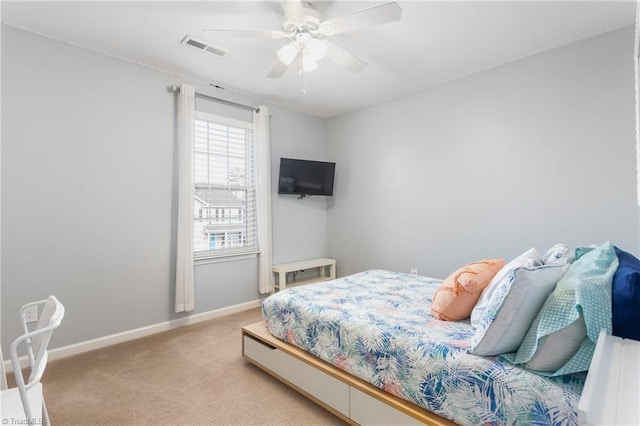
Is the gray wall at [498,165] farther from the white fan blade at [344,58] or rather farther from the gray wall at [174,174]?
the white fan blade at [344,58]

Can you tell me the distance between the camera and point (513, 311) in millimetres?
1301

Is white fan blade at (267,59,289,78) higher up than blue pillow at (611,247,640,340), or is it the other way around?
white fan blade at (267,59,289,78)

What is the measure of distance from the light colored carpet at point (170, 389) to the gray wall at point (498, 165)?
230cm

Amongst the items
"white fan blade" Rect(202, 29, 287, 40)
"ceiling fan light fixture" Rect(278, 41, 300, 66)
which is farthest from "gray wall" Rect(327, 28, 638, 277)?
"white fan blade" Rect(202, 29, 287, 40)

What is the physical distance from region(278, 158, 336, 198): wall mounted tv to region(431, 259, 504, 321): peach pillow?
2678 millimetres

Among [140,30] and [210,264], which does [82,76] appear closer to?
[140,30]

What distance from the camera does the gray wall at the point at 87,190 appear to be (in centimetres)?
241

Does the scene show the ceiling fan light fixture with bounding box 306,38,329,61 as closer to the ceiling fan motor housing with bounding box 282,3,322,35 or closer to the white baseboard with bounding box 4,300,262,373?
the ceiling fan motor housing with bounding box 282,3,322,35

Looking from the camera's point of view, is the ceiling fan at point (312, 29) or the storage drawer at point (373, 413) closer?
the storage drawer at point (373, 413)

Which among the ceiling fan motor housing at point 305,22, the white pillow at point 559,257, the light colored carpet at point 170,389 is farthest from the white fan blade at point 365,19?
the light colored carpet at point 170,389

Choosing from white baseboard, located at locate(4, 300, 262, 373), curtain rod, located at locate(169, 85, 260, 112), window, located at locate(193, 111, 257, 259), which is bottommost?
white baseboard, located at locate(4, 300, 262, 373)

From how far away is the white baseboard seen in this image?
8.36 feet

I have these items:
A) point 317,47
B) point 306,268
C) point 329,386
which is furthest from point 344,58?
point 306,268

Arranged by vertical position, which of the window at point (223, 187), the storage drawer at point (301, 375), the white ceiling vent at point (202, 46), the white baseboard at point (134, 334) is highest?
the white ceiling vent at point (202, 46)
